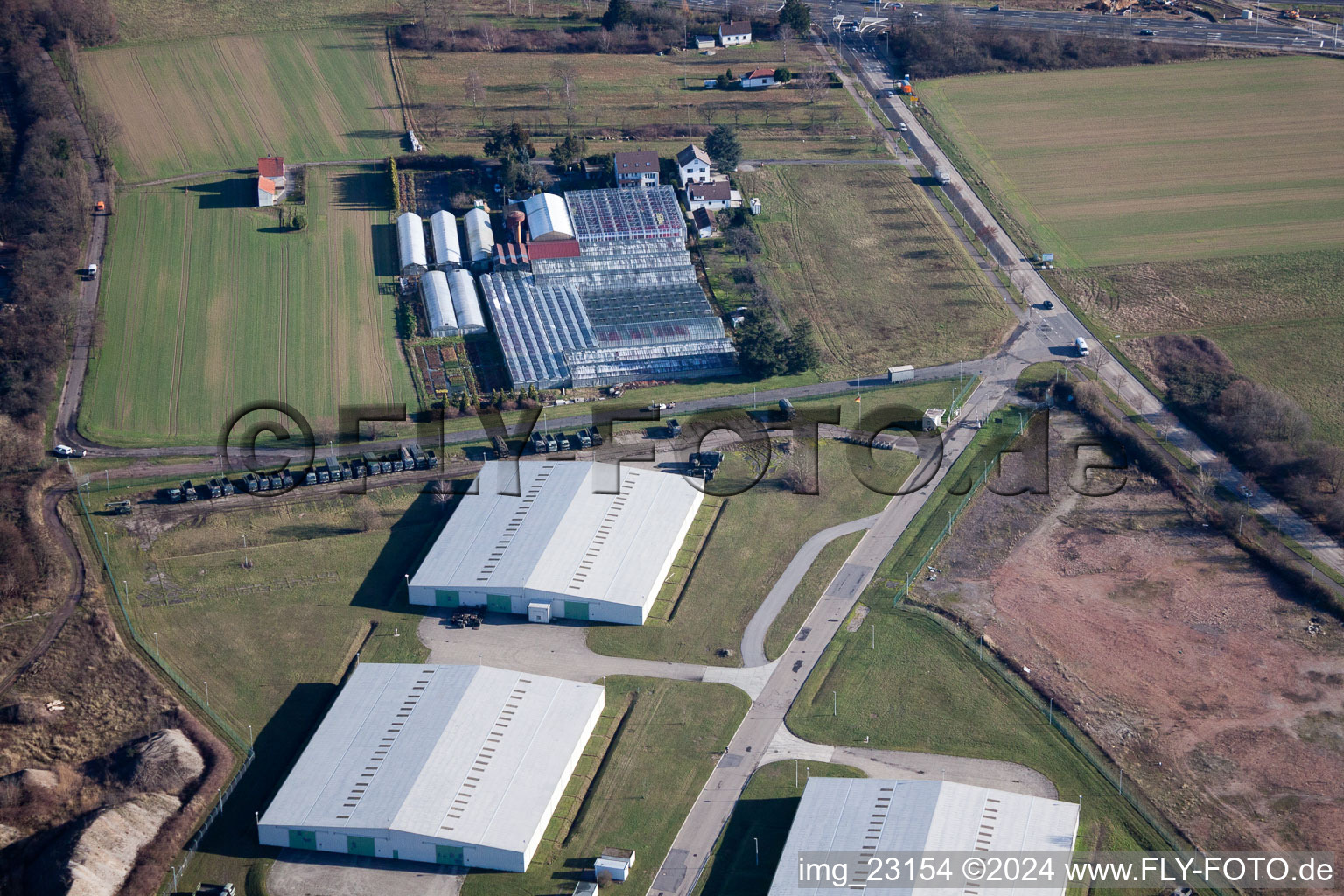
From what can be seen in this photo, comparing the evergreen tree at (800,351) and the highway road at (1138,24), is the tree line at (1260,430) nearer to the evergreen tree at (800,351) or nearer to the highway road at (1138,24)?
the evergreen tree at (800,351)

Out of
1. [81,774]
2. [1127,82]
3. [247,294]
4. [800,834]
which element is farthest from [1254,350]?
[81,774]

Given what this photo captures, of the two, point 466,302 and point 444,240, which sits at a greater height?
point 444,240

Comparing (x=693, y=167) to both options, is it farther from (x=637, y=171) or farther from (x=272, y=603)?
(x=272, y=603)

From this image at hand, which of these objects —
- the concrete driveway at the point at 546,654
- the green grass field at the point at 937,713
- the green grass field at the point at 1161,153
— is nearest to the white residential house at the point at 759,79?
the green grass field at the point at 1161,153

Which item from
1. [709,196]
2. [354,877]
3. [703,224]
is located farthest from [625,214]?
[354,877]

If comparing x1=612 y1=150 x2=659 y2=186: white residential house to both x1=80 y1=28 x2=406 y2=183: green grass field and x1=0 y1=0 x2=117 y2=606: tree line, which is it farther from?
x1=0 y1=0 x2=117 y2=606: tree line

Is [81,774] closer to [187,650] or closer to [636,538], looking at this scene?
[187,650]

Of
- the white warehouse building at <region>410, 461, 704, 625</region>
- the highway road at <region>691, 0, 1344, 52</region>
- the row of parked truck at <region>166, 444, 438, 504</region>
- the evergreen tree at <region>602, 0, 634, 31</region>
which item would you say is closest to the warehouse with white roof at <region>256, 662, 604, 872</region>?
the white warehouse building at <region>410, 461, 704, 625</region>
